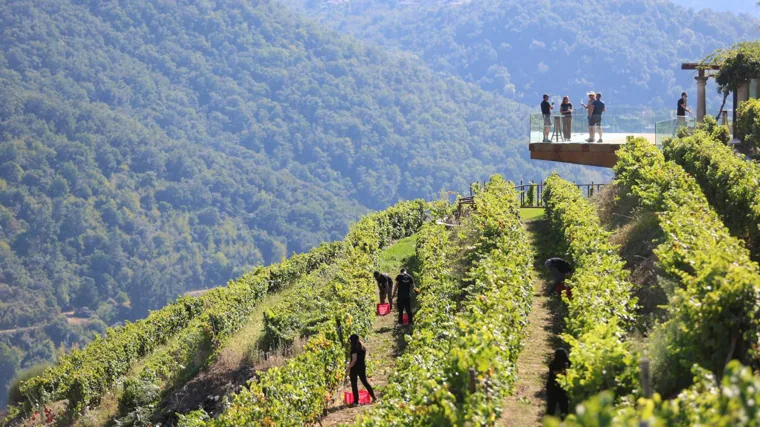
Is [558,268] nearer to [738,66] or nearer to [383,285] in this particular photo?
[383,285]

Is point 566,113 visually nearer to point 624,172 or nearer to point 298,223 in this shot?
point 624,172

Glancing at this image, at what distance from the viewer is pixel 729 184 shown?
50.4ft

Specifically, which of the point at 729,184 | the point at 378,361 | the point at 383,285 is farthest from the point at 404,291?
the point at 729,184

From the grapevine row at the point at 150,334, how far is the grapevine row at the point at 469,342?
24.4 ft

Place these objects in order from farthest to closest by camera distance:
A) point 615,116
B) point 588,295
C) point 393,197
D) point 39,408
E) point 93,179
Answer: point 393,197 < point 93,179 < point 615,116 < point 39,408 < point 588,295

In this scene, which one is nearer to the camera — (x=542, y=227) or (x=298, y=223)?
(x=542, y=227)

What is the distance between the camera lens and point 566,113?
31.1 metres

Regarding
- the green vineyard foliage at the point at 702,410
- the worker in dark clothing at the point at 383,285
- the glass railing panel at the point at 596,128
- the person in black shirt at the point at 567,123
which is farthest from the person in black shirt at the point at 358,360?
the person in black shirt at the point at 567,123

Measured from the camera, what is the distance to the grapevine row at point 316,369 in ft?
45.7

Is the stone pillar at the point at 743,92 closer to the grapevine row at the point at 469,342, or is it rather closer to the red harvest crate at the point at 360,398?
the grapevine row at the point at 469,342

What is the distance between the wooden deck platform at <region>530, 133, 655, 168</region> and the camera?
97.7ft

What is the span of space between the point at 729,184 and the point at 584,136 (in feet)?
51.0

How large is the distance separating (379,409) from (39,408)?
1943 cm

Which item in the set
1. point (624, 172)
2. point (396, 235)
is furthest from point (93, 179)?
point (624, 172)
